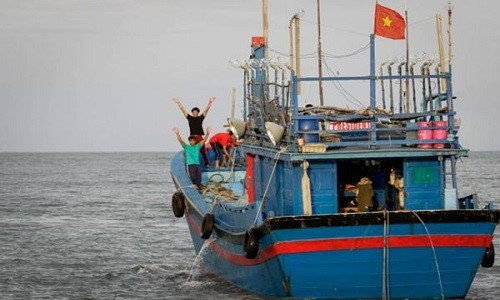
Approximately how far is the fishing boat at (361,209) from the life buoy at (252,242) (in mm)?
24

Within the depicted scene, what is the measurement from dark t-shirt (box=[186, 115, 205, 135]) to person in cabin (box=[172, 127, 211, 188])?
0.67 metres

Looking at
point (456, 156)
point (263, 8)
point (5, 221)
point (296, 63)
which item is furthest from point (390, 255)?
point (5, 221)

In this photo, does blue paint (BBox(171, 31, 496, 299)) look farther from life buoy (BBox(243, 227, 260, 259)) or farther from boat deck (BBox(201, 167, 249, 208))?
boat deck (BBox(201, 167, 249, 208))

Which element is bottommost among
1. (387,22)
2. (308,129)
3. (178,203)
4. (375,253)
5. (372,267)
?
(372,267)

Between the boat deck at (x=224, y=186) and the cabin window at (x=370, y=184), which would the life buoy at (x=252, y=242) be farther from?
the boat deck at (x=224, y=186)

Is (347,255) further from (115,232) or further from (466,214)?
(115,232)

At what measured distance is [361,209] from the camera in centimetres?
1934

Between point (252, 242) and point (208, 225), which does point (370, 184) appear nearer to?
point (252, 242)

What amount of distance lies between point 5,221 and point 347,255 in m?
25.5

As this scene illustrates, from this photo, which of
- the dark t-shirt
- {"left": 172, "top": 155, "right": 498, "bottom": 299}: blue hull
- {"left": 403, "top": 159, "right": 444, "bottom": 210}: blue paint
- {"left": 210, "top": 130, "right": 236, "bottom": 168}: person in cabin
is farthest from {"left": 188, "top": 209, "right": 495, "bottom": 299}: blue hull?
{"left": 210, "top": 130, "right": 236, "bottom": 168}: person in cabin

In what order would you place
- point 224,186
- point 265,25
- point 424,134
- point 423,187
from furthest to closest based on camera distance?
point 224,186 → point 265,25 → point 423,187 → point 424,134

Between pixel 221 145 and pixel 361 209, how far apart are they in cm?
1075

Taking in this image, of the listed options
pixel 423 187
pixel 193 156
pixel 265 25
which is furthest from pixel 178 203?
pixel 423 187

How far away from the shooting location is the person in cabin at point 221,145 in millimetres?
29391
